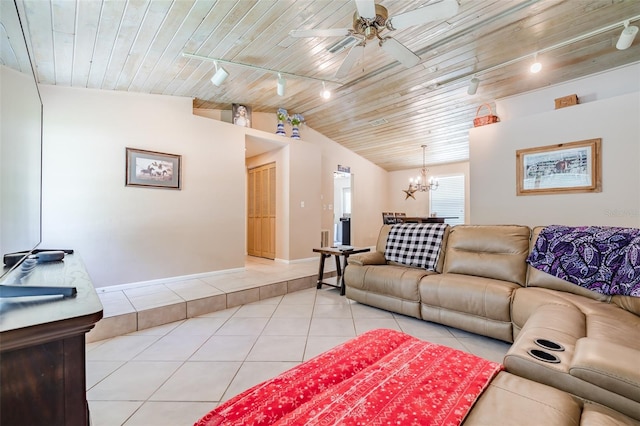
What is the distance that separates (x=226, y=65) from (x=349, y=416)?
3.57 m

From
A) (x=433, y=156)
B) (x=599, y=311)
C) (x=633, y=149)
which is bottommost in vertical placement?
(x=599, y=311)

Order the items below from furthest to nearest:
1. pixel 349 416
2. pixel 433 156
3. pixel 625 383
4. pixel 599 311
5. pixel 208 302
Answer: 1. pixel 433 156
2. pixel 208 302
3. pixel 599 311
4. pixel 625 383
5. pixel 349 416

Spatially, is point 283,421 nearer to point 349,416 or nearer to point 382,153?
point 349,416

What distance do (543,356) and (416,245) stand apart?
6.73ft

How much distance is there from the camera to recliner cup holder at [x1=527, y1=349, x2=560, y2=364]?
1114mm

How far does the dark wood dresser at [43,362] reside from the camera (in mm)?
637

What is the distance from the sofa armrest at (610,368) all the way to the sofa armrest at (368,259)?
2224 mm

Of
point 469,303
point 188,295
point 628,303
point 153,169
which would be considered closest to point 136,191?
point 153,169

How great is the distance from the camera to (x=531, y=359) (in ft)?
3.72

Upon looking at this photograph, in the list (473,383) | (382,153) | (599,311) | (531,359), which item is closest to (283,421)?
(473,383)

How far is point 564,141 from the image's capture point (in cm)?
362

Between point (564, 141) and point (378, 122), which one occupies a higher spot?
point (378, 122)

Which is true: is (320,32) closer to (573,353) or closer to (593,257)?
(573,353)

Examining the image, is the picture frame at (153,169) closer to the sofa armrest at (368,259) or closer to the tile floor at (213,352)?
the tile floor at (213,352)
